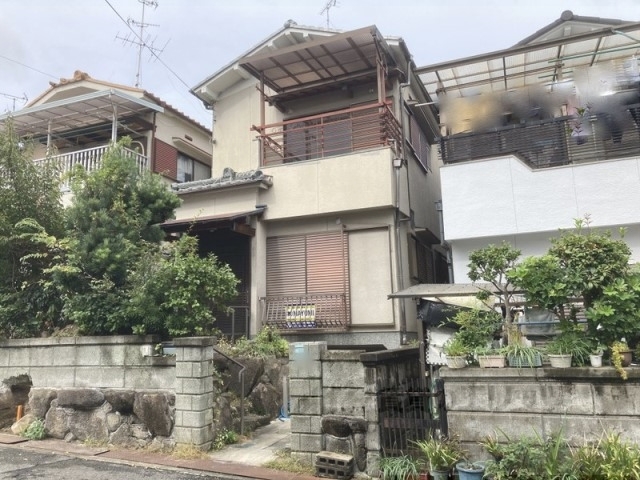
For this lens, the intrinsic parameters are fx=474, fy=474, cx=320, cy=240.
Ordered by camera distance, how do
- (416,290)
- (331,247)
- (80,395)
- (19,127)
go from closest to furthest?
(80,395), (416,290), (331,247), (19,127)

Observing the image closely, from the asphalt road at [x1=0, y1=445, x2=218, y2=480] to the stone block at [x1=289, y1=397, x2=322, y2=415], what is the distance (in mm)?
1437

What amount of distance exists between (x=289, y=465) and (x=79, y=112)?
14969 millimetres

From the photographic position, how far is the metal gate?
20.3 feet

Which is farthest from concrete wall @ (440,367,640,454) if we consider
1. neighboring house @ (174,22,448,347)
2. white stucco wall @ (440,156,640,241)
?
neighboring house @ (174,22,448,347)

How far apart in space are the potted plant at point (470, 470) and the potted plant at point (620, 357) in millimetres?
1858

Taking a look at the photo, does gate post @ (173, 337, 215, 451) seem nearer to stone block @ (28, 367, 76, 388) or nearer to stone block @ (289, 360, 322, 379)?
stone block @ (289, 360, 322, 379)

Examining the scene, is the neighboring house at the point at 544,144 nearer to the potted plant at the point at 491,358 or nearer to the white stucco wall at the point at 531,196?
the white stucco wall at the point at 531,196

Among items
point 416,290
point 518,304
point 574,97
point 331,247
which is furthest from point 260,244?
Answer: point 574,97

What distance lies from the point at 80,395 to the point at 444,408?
20.1ft

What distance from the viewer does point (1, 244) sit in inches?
376

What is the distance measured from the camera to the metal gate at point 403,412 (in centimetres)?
618

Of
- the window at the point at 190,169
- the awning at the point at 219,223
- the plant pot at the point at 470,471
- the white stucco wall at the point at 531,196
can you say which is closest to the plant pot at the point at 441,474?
the plant pot at the point at 470,471

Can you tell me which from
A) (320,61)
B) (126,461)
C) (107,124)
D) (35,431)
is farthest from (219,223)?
(107,124)

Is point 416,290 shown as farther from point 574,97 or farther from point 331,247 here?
point 574,97
